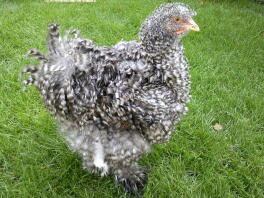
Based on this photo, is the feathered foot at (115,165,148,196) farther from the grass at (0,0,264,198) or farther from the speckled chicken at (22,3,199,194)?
the speckled chicken at (22,3,199,194)

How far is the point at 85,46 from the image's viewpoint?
2.13 metres

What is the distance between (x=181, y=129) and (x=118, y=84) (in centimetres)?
138

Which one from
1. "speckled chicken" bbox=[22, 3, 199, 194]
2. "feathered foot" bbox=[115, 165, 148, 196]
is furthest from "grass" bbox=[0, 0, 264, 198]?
"speckled chicken" bbox=[22, 3, 199, 194]

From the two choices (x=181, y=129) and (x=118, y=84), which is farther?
(x=181, y=129)

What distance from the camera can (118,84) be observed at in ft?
6.70

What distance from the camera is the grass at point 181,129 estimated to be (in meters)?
2.65

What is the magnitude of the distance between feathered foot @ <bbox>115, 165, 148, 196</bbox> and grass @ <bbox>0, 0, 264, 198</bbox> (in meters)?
0.07

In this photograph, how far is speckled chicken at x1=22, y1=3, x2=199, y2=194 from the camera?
6.70 ft

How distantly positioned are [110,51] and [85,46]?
0.18 m

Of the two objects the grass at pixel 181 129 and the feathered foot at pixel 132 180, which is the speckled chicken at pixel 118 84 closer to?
the feathered foot at pixel 132 180

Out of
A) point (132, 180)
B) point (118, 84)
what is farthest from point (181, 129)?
point (118, 84)

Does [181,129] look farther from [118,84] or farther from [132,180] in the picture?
[118,84]

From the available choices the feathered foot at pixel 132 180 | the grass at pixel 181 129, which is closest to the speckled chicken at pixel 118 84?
the feathered foot at pixel 132 180

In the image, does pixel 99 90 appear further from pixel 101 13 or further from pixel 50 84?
pixel 101 13
